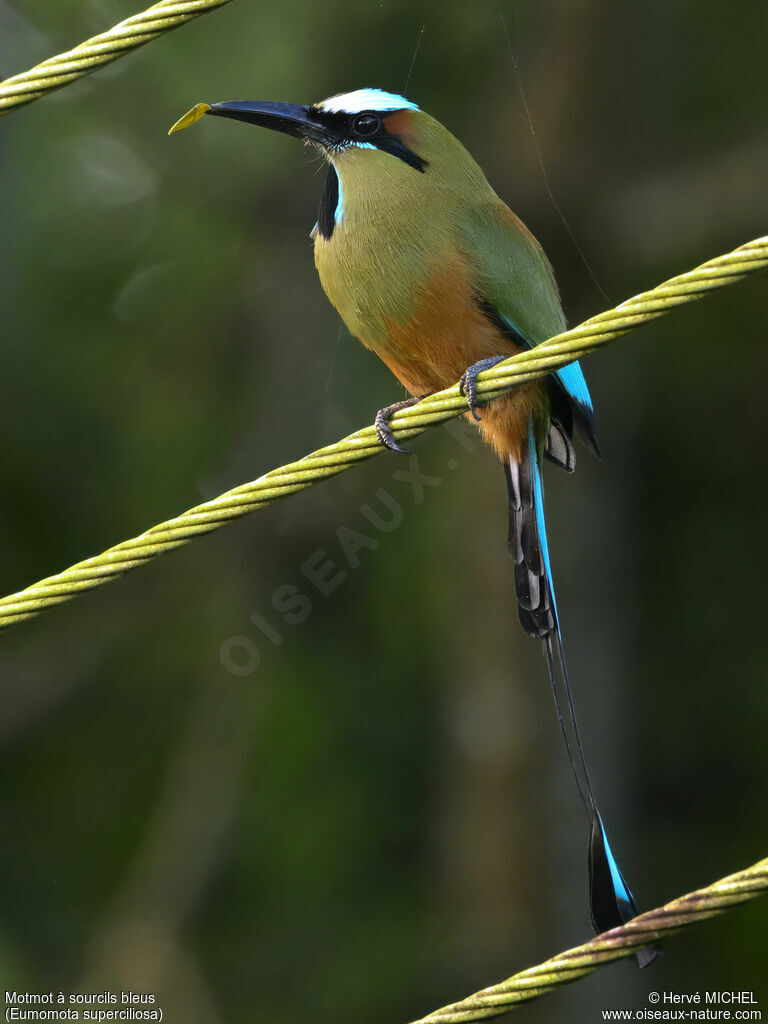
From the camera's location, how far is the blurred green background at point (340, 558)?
4.53m

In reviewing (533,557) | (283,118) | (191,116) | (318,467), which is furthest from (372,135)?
(318,467)

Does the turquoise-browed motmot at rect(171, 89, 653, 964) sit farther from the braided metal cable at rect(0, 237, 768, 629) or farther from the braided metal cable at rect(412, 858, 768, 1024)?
the braided metal cable at rect(412, 858, 768, 1024)

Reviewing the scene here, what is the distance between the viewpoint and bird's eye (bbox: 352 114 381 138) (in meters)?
2.59

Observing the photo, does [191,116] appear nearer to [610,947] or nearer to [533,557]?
[533,557]

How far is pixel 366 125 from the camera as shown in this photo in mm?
2596

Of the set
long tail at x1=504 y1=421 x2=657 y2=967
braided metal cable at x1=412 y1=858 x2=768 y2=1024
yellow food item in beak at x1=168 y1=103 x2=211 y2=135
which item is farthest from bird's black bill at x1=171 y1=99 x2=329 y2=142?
braided metal cable at x1=412 y1=858 x2=768 y2=1024

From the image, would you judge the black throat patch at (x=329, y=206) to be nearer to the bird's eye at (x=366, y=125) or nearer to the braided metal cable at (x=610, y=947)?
the bird's eye at (x=366, y=125)

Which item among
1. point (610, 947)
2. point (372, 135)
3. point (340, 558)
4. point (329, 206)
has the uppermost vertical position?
point (372, 135)

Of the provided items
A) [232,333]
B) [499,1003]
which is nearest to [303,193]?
[232,333]

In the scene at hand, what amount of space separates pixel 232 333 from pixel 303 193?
2.05 ft

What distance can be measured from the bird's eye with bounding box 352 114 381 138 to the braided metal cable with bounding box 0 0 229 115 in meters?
0.90

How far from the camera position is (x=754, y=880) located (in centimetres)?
128

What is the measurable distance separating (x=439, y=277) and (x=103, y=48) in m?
0.87

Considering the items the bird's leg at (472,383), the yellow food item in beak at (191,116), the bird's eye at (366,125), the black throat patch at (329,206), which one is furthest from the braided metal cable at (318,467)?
the bird's eye at (366,125)
